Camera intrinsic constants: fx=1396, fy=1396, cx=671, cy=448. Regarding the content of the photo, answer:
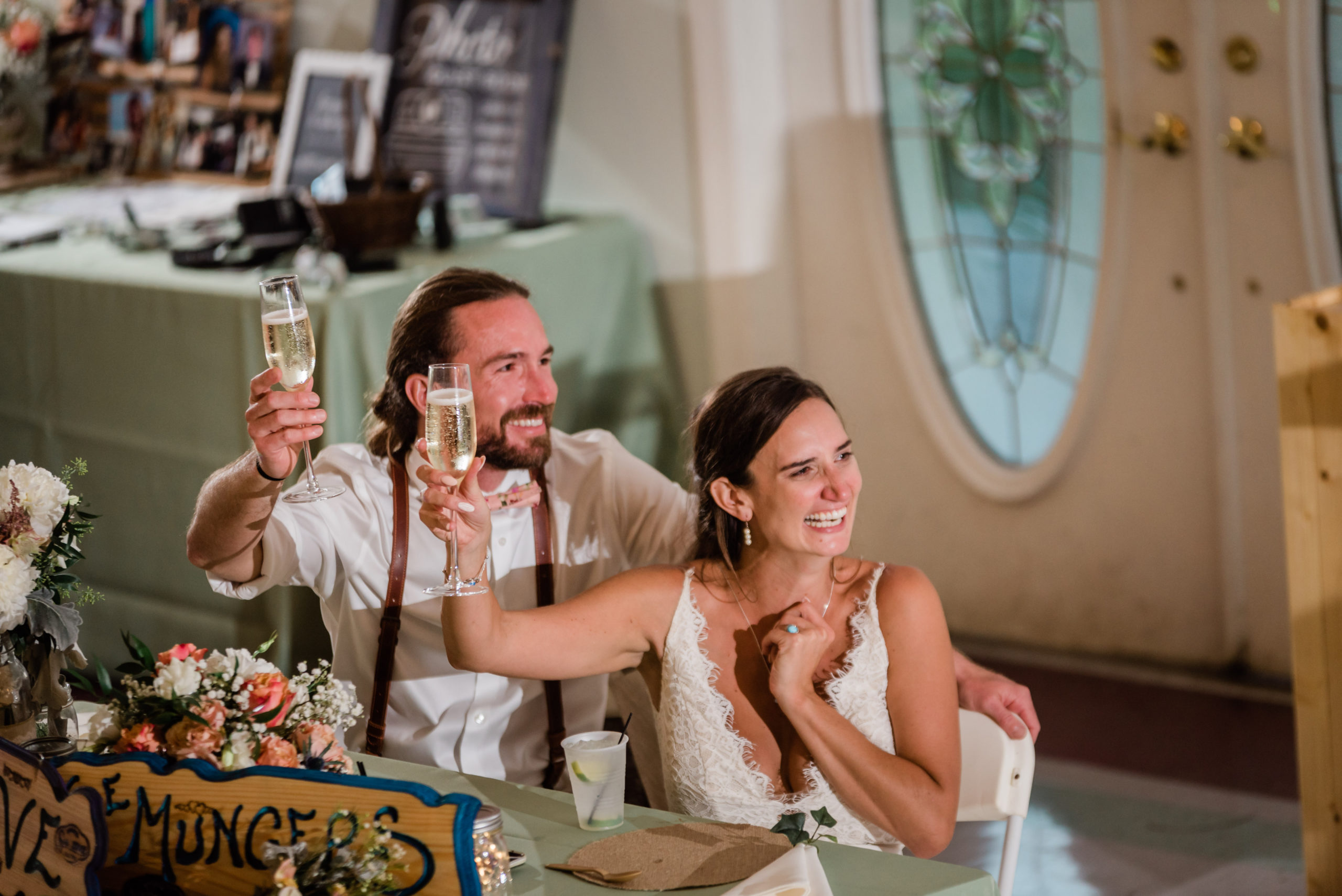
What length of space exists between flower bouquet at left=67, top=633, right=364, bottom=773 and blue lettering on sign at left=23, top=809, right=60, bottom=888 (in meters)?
0.10

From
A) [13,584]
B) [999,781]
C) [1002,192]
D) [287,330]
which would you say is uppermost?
[1002,192]

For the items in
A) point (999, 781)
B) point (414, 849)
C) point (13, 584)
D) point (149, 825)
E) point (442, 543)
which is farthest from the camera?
point (442, 543)

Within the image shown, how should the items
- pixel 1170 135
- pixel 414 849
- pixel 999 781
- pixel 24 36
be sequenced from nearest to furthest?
pixel 414 849 < pixel 999 781 < pixel 1170 135 < pixel 24 36

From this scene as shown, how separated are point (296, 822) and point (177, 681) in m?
0.23

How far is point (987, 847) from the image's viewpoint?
10.4 ft

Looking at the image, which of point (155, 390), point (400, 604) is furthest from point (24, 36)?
point (400, 604)

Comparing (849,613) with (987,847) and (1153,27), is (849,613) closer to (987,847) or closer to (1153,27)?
(987,847)

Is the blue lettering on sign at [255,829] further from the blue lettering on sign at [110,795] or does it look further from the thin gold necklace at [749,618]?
the thin gold necklace at [749,618]

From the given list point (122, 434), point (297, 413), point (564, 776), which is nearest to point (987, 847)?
point (564, 776)

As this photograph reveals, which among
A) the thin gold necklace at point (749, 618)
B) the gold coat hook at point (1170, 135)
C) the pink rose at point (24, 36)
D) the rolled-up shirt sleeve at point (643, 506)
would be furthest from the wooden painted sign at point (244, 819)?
the pink rose at point (24, 36)

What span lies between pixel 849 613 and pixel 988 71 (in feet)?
7.98

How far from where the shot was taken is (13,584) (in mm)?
1649

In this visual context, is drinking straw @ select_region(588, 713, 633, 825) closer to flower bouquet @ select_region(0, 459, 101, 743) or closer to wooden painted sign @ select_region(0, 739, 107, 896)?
wooden painted sign @ select_region(0, 739, 107, 896)

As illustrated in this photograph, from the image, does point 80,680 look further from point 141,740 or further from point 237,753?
point 237,753
